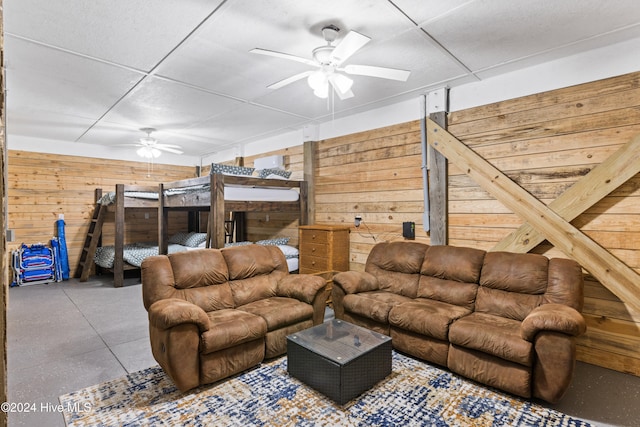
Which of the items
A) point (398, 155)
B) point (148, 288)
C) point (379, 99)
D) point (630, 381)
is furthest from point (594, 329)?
point (148, 288)

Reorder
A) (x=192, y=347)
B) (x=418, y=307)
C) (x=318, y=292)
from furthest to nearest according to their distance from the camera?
(x=318, y=292), (x=418, y=307), (x=192, y=347)

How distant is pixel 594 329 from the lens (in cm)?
274

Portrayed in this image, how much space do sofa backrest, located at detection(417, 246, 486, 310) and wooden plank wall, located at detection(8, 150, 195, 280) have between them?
588 cm

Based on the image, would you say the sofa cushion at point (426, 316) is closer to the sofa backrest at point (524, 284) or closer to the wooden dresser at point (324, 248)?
the sofa backrest at point (524, 284)

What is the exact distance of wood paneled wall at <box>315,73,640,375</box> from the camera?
103 inches

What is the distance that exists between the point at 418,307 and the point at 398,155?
1.92 m

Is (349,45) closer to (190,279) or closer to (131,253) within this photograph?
(190,279)

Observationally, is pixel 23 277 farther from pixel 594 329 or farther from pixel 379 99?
pixel 594 329

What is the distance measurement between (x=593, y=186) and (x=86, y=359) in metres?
4.45

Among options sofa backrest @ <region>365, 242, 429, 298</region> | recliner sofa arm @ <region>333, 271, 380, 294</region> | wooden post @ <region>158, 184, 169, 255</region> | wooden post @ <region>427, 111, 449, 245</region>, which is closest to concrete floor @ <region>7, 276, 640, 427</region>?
wooden post @ <region>158, 184, 169, 255</region>

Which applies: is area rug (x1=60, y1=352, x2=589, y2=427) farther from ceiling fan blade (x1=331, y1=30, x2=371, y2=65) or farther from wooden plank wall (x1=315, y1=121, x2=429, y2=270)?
ceiling fan blade (x1=331, y1=30, x2=371, y2=65)

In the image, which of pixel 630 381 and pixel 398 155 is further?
pixel 398 155

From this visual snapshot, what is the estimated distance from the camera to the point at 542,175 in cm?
299

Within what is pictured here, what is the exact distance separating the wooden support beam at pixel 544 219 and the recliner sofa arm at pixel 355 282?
4.86 feet
